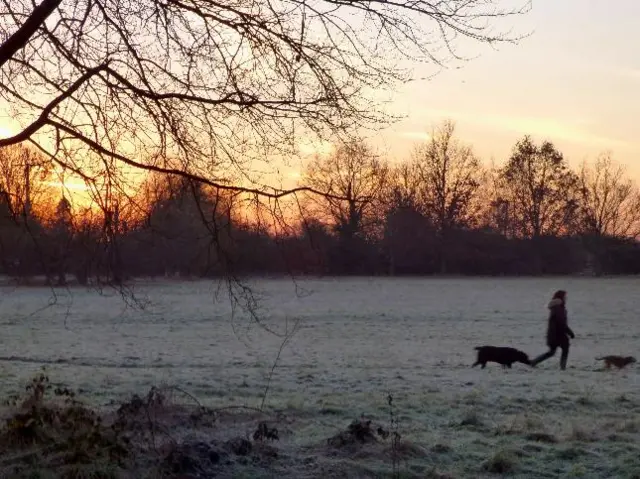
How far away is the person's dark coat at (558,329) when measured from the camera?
18.0 m

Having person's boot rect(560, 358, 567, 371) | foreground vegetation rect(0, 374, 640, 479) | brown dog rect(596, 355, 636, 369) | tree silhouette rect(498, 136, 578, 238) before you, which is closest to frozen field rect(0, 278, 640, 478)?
foreground vegetation rect(0, 374, 640, 479)

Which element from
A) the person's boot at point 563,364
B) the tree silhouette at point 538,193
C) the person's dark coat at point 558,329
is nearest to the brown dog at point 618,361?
the person's boot at point 563,364

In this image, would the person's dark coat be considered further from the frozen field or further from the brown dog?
the brown dog

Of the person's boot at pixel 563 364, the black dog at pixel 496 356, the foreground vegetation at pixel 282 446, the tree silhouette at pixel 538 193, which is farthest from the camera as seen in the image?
the tree silhouette at pixel 538 193

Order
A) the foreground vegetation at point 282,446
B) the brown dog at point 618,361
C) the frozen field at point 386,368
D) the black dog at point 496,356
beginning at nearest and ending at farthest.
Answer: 1. the foreground vegetation at point 282,446
2. the frozen field at point 386,368
3. the brown dog at point 618,361
4. the black dog at point 496,356

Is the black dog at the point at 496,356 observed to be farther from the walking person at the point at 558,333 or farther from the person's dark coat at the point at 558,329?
the person's dark coat at the point at 558,329

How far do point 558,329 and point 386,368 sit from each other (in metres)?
3.97

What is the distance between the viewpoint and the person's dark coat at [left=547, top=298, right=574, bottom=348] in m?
18.0

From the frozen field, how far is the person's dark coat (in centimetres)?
65

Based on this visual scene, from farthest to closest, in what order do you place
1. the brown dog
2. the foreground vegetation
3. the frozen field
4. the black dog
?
1. the black dog
2. the brown dog
3. the frozen field
4. the foreground vegetation

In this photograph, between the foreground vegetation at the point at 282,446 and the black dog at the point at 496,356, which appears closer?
the foreground vegetation at the point at 282,446

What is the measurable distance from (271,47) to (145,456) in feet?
10.5

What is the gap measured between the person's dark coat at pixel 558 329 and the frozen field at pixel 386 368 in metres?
0.65

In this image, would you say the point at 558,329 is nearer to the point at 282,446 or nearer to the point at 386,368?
the point at 386,368
